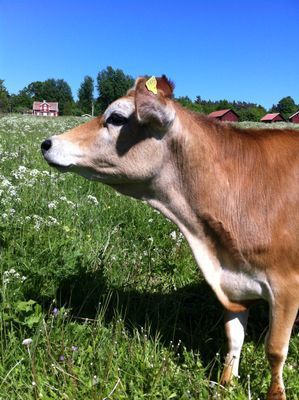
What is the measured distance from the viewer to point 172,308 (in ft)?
15.0

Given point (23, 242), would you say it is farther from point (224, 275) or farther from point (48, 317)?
point (224, 275)

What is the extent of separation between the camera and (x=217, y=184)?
141 inches

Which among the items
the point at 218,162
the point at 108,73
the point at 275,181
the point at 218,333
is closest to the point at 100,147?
the point at 218,162

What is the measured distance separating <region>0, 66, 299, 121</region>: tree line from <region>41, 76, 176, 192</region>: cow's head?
182 ft

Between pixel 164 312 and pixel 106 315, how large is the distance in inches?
21.0

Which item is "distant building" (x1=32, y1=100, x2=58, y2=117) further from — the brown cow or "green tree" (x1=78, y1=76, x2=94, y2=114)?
the brown cow

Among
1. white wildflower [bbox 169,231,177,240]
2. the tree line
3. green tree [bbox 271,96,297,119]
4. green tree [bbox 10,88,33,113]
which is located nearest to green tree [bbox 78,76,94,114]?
the tree line

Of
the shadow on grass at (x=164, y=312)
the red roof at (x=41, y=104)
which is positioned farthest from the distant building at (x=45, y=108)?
the shadow on grass at (x=164, y=312)

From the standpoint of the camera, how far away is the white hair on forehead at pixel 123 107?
3465mm

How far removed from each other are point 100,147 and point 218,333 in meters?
2.08

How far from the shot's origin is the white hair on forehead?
346 cm

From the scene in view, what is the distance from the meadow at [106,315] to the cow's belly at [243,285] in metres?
0.54

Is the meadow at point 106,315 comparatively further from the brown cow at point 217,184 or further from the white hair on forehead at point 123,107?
the white hair on forehead at point 123,107

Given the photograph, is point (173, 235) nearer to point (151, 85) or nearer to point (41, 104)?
point (151, 85)
